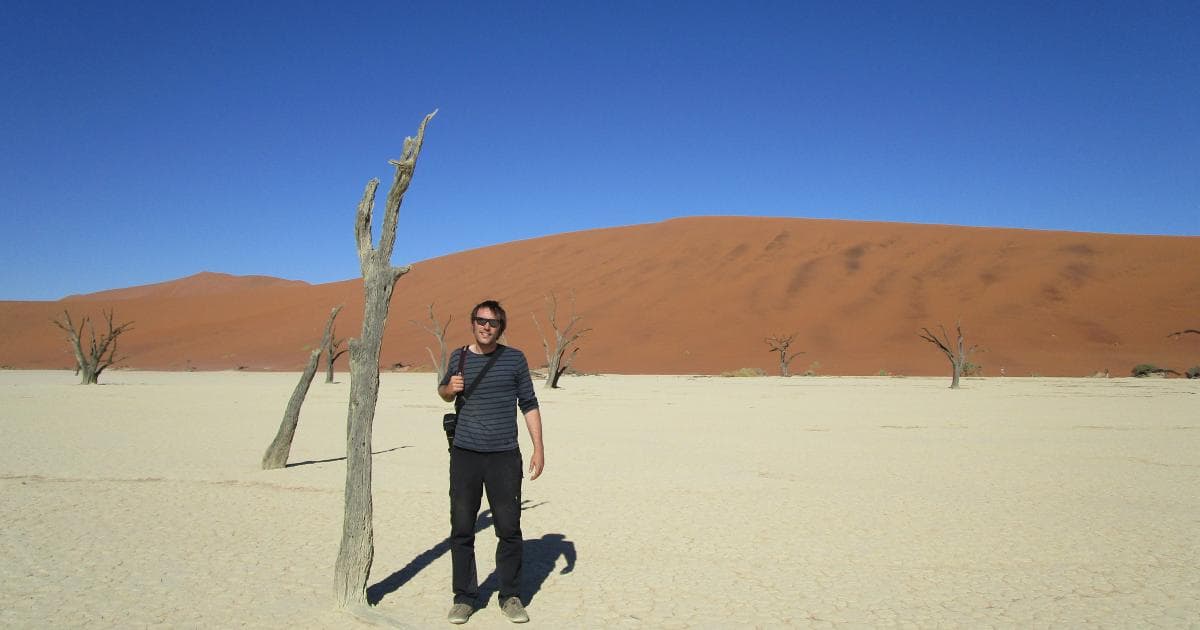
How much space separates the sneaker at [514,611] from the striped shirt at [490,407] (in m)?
0.83

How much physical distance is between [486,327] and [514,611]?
155cm

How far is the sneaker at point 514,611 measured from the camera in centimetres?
428

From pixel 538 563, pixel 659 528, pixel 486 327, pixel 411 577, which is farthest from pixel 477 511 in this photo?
pixel 659 528

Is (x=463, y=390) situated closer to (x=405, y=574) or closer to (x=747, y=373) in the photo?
(x=405, y=574)

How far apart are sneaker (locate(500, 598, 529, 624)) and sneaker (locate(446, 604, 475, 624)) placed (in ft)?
0.66

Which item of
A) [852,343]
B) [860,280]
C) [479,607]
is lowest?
[479,607]

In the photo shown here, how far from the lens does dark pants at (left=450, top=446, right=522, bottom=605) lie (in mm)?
4367

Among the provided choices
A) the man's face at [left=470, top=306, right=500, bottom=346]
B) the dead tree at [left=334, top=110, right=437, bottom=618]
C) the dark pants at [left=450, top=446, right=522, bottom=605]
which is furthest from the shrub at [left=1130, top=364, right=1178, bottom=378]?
the dead tree at [left=334, top=110, right=437, bottom=618]

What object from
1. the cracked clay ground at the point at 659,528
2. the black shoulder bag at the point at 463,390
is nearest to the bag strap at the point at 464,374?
the black shoulder bag at the point at 463,390

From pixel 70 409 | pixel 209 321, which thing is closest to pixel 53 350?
pixel 209 321

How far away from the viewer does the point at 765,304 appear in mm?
53938

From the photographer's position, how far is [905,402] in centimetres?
2142

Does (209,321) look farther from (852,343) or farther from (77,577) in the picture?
(77,577)

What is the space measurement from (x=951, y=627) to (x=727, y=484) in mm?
4614
